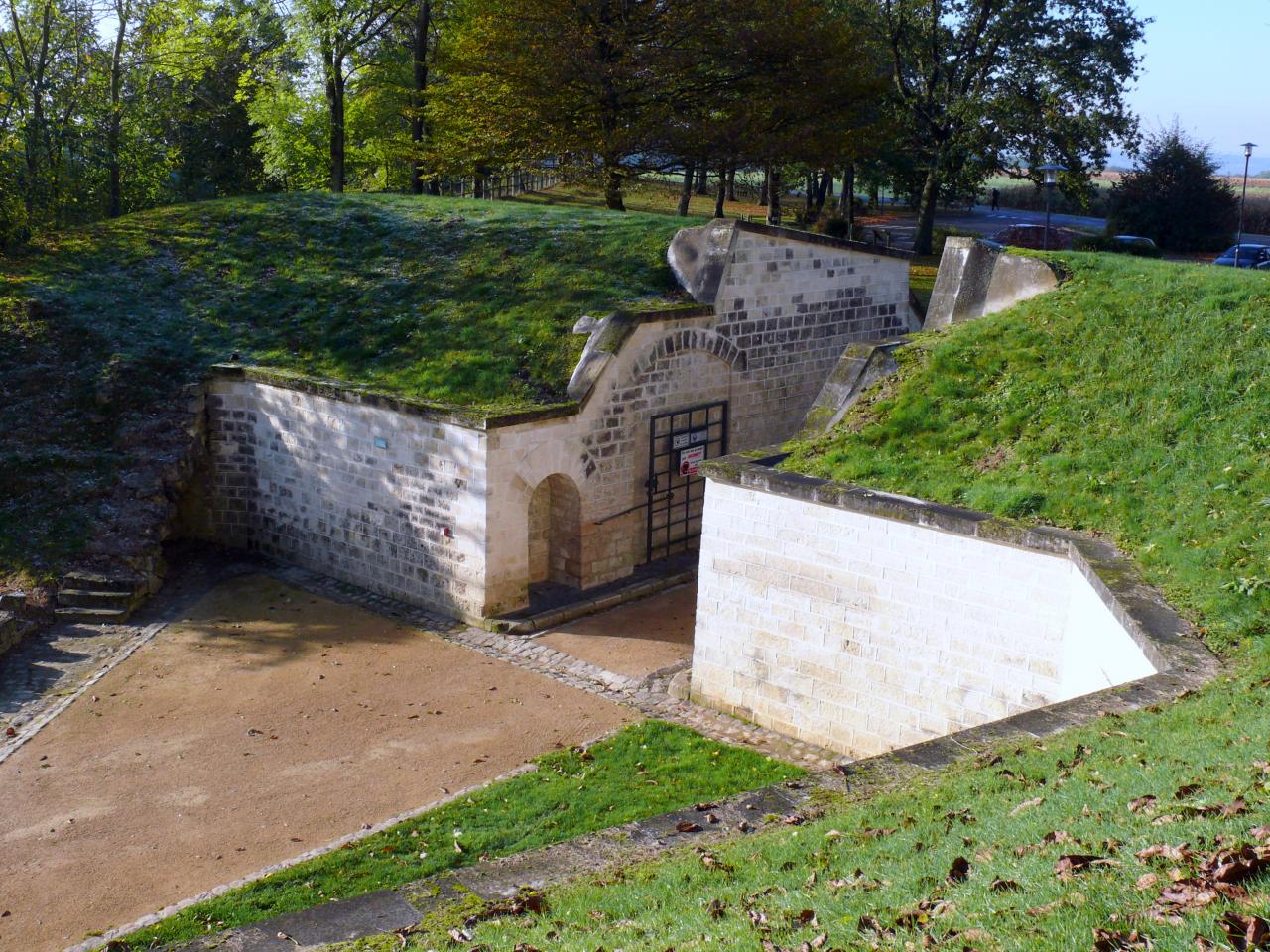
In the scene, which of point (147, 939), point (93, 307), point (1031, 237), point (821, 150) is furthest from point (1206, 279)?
point (1031, 237)

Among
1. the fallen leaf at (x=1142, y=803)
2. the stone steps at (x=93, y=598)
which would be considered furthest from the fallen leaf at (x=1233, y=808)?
the stone steps at (x=93, y=598)

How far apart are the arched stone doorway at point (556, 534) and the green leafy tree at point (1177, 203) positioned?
29948mm

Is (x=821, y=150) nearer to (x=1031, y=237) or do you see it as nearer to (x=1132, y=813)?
(x=1031, y=237)

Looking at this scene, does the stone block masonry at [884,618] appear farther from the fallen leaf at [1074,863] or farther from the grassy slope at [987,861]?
the fallen leaf at [1074,863]

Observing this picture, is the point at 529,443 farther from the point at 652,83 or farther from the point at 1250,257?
the point at 1250,257

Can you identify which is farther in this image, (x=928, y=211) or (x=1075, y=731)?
(x=928, y=211)

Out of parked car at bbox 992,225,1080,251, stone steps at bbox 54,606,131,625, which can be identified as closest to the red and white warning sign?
stone steps at bbox 54,606,131,625

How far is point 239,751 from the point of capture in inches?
493

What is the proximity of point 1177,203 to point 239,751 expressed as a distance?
1482 inches

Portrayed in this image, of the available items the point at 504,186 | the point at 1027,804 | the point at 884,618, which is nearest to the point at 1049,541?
the point at 884,618

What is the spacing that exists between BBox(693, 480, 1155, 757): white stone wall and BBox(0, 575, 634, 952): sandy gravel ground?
6.15 ft

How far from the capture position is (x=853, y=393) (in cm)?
1431

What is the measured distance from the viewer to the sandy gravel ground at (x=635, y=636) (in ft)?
49.2

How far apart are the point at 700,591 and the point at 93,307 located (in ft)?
42.7
